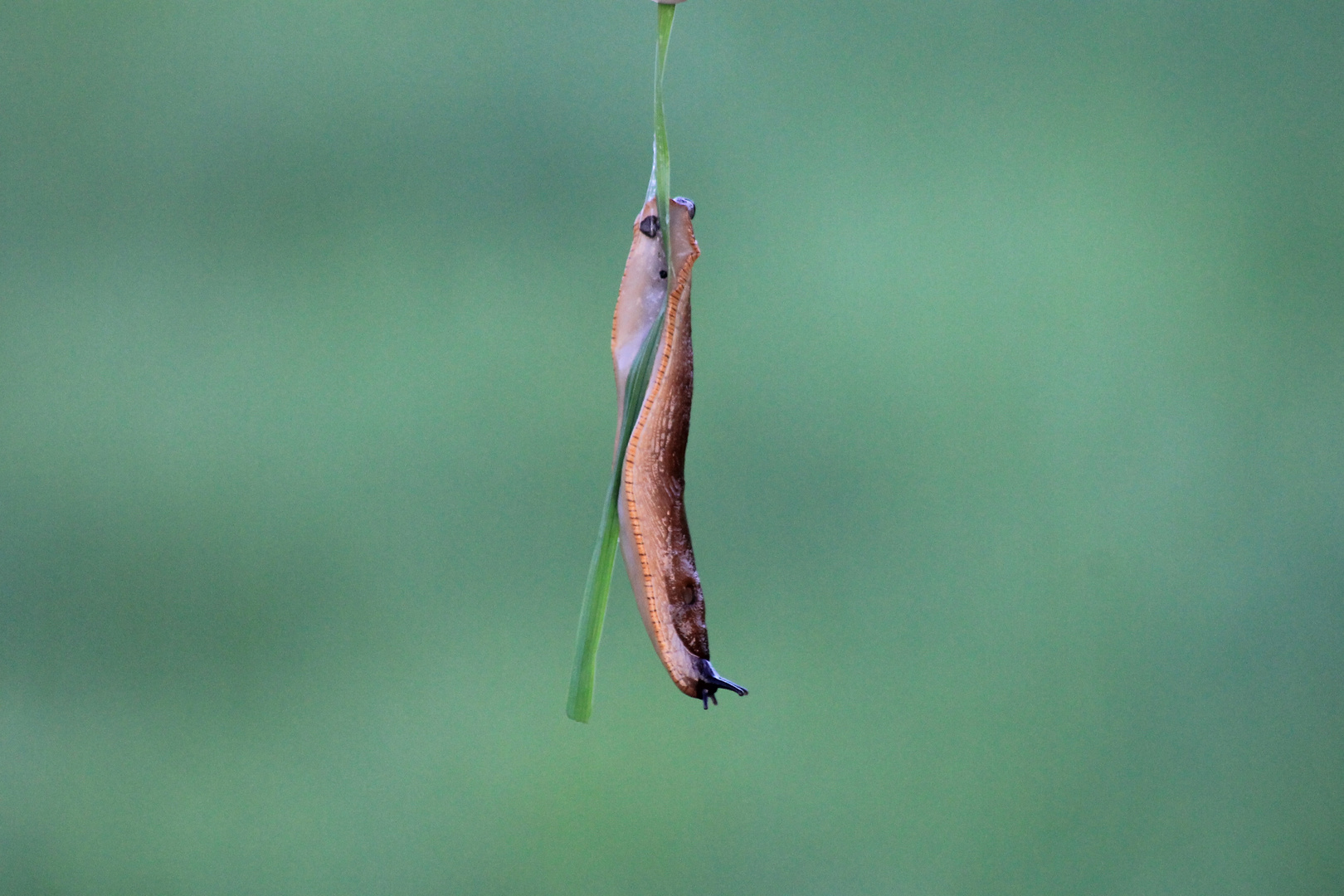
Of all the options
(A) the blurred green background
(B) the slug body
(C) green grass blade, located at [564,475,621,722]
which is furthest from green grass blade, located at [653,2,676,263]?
(A) the blurred green background

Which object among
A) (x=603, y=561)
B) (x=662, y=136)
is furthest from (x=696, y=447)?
(x=662, y=136)

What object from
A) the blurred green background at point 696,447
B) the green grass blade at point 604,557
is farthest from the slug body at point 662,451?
the blurred green background at point 696,447

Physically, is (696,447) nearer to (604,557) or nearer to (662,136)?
(604,557)

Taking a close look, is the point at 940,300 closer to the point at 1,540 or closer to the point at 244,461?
the point at 244,461

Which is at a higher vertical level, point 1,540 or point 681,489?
point 681,489

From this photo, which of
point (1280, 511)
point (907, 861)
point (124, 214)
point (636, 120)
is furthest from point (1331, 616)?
point (124, 214)

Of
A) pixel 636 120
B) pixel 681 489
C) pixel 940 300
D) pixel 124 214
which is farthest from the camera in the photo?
pixel 940 300

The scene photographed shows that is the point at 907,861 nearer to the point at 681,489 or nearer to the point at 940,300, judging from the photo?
the point at 940,300

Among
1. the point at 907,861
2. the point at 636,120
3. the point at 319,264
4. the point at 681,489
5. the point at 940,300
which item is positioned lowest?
the point at 907,861

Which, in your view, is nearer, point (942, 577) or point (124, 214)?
point (124, 214)

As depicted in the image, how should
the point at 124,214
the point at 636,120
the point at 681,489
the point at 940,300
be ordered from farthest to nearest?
1. the point at 940,300
2. the point at 636,120
3. the point at 124,214
4. the point at 681,489
